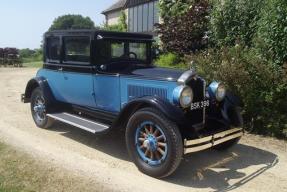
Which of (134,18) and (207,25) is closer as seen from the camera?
(207,25)

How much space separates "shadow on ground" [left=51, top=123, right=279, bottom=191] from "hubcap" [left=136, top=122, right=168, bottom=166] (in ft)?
1.13

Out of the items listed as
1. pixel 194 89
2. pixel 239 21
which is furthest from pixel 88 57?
pixel 239 21

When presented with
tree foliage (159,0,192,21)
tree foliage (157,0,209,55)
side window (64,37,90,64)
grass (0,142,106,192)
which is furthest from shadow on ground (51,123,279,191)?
tree foliage (159,0,192,21)

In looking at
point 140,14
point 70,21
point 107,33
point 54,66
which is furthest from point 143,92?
point 70,21

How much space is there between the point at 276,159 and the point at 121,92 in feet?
8.79

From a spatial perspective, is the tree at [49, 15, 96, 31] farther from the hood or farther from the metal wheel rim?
the hood

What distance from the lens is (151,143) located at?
546 cm

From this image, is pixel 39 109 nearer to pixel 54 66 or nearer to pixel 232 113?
pixel 54 66

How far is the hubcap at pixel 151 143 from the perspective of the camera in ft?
17.6

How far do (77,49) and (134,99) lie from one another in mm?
1950

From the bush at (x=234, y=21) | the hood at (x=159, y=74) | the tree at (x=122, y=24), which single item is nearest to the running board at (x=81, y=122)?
the hood at (x=159, y=74)

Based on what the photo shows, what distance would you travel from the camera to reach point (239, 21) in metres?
10.6

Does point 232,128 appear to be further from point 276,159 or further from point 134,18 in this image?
point 134,18

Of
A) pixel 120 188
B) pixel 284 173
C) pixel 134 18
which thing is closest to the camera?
pixel 120 188
